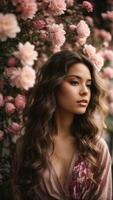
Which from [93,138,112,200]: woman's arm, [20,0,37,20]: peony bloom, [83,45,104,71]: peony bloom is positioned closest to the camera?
[93,138,112,200]: woman's arm

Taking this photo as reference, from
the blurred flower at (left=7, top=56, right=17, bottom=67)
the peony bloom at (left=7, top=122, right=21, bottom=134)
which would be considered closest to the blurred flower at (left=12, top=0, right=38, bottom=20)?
the blurred flower at (left=7, top=56, right=17, bottom=67)

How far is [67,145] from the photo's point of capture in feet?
9.09

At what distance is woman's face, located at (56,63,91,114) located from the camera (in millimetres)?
2580

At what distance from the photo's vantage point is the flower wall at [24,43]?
281cm

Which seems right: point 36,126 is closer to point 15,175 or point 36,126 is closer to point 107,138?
point 15,175

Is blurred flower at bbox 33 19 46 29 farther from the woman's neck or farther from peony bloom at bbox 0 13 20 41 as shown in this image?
the woman's neck

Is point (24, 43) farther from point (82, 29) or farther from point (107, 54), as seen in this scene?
point (107, 54)

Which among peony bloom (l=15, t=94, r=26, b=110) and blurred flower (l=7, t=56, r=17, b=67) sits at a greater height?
blurred flower (l=7, t=56, r=17, b=67)

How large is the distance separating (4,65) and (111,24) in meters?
1.80

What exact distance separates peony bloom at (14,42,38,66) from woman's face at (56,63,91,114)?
0.97 ft

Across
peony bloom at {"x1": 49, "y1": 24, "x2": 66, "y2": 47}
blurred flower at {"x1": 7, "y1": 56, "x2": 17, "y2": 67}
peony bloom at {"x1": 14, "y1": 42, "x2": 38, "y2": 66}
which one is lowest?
blurred flower at {"x1": 7, "y1": 56, "x2": 17, "y2": 67}

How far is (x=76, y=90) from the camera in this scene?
258 centimetres

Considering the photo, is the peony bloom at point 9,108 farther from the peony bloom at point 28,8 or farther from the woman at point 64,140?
the peony bloom at point 28,8

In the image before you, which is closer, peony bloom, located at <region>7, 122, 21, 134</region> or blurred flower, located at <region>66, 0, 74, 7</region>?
peony bloom, located at <region>7, 122, 21, 134</region>
